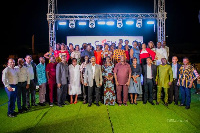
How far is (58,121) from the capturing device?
5344 mm

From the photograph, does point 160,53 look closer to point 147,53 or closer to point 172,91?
point 147,53

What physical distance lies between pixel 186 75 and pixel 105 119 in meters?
3.38

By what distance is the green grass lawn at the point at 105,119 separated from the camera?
4723 mm

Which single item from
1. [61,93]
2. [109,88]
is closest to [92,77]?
[109,88]

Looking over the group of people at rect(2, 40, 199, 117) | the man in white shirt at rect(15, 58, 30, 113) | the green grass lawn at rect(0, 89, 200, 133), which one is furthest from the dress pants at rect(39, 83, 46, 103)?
the man in white shirt at rect(15, 58, 30, 113)

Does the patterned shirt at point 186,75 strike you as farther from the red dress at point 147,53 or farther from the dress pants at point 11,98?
the dress pants at point 11,98

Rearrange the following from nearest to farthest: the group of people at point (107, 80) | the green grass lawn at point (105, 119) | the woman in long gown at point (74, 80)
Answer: the green grass lawn at point (105, 119) < the group of people at point (107, 80) < the woman in long gown at point (74, 80)

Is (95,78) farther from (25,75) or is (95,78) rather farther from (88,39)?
(88,39)

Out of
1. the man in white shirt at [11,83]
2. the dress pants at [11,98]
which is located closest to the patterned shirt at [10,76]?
the man in white shirt at [11,83]

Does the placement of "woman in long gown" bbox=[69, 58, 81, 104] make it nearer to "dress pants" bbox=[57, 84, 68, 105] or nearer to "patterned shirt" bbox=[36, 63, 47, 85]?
"dress pants" bbox=[57, 84, 68, 105]

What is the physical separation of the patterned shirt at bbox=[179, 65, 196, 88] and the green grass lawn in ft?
3.01

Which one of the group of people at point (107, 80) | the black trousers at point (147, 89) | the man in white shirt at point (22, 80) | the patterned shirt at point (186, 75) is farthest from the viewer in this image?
the black trousers at point (147, 89)

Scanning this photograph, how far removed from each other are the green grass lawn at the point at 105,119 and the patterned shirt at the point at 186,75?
3.01 feet

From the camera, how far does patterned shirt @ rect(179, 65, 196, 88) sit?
6500 mm
